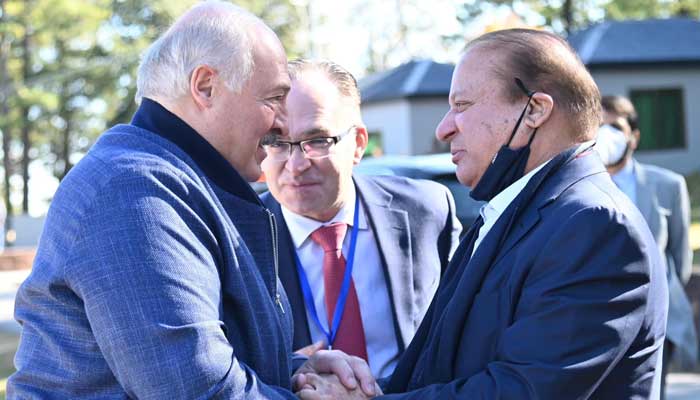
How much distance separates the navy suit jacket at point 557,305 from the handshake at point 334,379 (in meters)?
0.15

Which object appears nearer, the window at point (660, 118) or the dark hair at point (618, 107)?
the dark hair at point (618, 107)

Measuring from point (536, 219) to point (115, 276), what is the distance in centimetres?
114

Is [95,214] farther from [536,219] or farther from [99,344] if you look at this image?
[536,219]

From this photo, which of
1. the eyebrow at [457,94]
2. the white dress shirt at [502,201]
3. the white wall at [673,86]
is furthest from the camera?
the white wall at [673,86]

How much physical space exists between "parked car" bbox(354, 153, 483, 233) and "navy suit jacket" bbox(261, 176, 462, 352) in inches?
85.6

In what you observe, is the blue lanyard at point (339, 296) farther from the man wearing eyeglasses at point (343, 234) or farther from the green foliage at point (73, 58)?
the green foliage at point (73, 58)

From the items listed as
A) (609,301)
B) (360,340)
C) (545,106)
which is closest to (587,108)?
(545,106)

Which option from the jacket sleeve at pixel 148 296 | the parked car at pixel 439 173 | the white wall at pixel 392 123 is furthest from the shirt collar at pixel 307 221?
the white wall at pixel 392 123

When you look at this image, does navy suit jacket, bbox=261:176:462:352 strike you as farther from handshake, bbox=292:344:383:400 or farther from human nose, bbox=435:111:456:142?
human nose, bbox=435:111:456:142

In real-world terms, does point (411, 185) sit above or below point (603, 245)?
below

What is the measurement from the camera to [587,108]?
8.71 ft

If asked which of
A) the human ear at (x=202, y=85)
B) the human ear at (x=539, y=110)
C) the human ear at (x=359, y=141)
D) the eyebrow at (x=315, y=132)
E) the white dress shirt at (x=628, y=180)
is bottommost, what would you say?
the white dress shirt at (x=628, y=180)

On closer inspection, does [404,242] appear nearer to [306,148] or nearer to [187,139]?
[306,148]

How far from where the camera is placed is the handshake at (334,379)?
2694 millimetres
